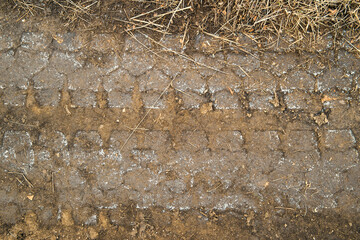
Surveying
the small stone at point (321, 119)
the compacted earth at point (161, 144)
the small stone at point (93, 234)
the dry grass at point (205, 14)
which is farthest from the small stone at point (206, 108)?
A: the small stone at point (93, 234)

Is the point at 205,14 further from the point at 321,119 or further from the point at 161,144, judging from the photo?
the point at 321,119

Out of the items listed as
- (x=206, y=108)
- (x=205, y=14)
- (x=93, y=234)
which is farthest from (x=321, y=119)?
(x=93, y=234)

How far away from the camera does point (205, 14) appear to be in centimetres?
223

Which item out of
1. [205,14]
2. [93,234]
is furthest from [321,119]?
[93,234]

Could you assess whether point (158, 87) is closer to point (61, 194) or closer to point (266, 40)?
point (266, 40)

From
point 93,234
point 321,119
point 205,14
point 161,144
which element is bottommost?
point 93,234

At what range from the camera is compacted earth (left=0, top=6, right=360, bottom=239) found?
2.17 metres

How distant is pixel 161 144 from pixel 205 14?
1.27 m

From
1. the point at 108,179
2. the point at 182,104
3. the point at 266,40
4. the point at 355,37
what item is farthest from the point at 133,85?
the point at 355,37

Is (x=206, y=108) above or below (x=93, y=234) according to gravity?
above

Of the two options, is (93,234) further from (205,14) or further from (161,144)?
(205,14)

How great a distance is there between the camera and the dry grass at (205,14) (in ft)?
7.26

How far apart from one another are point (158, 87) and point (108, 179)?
3.11 ft

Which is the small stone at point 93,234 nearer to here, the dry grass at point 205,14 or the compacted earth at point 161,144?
the compacted earth at point 161,144
